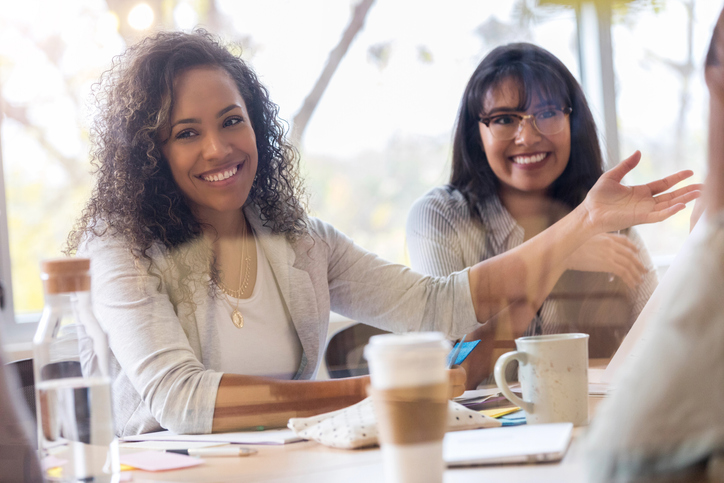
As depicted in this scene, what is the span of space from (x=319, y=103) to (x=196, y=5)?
42cm

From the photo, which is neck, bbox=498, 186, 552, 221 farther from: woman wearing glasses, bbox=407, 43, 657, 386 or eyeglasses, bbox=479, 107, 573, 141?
eyeglasses, bbox=479, 107, 573, 141

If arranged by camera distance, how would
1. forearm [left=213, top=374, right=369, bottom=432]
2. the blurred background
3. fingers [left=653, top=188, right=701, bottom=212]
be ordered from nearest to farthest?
forearm [left=213, top=374, right=369, bottom=432], fingers [left=653, top=188, right=701, bottom=212], the blurred background

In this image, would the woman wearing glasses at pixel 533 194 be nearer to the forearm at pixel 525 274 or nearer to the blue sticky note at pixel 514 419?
the forearm at pixel 525 274

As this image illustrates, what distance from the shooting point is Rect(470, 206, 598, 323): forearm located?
110 cm

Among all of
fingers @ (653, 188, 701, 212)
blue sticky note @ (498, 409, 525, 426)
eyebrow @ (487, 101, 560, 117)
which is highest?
eyebrow @ (487, 101, 560, 117)

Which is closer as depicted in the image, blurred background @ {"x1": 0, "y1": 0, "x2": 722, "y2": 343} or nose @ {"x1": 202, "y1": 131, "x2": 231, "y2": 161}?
nose @ {"x1": 202, "y1": 131, "x2": 231, "y2": 161}

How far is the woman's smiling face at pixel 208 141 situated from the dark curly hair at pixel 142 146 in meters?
0.02

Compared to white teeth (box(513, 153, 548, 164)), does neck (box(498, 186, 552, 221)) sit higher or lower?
lower

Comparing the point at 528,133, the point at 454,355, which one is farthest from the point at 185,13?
the point at 454,355

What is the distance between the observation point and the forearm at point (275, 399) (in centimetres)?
81

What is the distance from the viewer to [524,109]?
1.15 metres

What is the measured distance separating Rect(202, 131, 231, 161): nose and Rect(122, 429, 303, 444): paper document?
0.48 meters

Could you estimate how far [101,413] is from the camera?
0.57 metres

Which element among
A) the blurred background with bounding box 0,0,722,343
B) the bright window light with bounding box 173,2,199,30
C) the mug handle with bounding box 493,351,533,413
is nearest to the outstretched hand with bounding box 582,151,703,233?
the blurred background with bounding box 0,0,722,343
